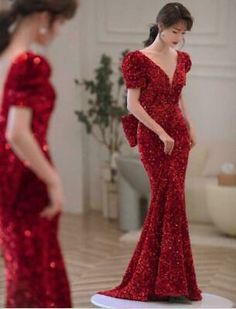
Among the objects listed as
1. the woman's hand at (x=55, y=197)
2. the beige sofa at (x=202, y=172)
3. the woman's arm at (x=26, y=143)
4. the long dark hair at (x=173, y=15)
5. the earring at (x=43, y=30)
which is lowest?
the beige sofa at (x=202, y=172)

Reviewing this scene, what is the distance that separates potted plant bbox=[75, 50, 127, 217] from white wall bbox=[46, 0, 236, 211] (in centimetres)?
4

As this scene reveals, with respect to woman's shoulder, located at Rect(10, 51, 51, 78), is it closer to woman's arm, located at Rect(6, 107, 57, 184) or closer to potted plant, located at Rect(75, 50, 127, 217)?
woman's arm, located at Rect(6, 107, 57, 184)

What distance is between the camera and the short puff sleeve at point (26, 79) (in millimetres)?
2145

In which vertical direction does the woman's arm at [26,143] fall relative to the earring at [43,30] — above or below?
below

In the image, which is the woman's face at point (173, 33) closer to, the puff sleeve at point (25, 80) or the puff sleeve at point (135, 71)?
the puff sleeve at point (135, 71)

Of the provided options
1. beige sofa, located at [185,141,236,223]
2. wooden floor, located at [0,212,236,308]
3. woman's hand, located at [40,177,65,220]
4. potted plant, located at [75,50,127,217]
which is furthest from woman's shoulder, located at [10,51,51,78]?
beige sofa, located at [185,141,236,223]

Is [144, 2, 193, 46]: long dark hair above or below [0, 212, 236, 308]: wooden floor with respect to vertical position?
above

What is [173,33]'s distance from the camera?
294 centimetres

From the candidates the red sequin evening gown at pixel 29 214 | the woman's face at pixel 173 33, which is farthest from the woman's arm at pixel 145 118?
the red sequin evening gown at pixel 29 214

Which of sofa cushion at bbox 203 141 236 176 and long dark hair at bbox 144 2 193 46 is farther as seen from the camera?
sofa cushion at bbox 203 141 236 176

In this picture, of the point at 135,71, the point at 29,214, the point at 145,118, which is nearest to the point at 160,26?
the point at 135,71

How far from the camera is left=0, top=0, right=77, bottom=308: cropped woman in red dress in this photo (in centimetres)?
214

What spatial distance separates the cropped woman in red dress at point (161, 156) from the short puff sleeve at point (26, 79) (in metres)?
0.88

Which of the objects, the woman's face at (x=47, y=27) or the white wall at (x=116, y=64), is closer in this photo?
the woman's face at (x=47, y=27)
